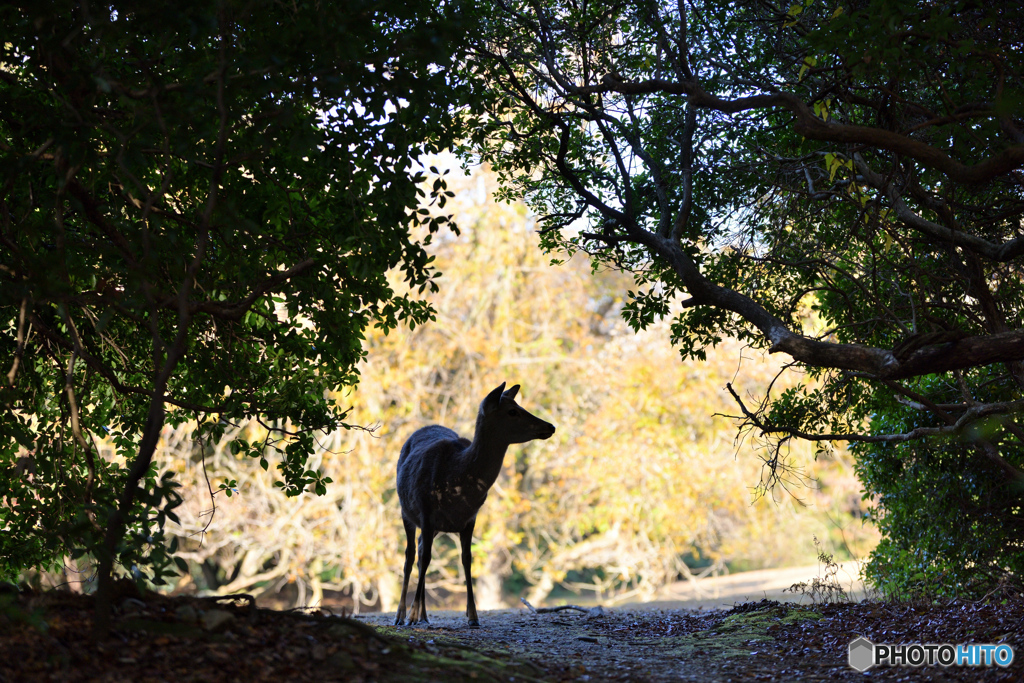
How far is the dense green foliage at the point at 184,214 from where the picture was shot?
4.63 meters

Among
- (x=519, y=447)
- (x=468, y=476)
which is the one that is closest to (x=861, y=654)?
(x=468, y=476)

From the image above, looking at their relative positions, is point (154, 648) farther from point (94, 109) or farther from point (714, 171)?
point (714, 171)

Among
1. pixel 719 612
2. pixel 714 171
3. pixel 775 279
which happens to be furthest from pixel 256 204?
pixel 719 612

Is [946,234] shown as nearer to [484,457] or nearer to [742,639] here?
[742,639]

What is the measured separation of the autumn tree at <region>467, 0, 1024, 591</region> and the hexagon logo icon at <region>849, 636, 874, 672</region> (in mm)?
1655

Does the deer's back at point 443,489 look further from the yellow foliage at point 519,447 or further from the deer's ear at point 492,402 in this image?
the yellow foliage at point 519,447

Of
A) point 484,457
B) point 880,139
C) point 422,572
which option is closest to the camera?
point 880,139

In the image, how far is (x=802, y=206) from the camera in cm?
844

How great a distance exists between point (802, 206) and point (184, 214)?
6.04 meters

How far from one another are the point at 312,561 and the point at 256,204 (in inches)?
497

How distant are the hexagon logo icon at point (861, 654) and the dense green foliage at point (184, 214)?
4273 mm

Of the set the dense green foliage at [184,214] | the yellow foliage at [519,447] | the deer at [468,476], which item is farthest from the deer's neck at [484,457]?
the yellow foliage at [519,447]

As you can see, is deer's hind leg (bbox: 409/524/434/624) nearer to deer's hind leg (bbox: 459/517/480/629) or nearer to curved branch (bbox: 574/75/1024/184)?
deer's hind leg (bbox: 459/517/480/629)

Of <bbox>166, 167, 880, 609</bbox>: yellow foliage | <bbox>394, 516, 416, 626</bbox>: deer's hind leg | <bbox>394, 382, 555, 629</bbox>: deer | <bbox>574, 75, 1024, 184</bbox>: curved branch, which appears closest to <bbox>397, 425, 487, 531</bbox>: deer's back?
<bbox>394, 382, 555, 629</bbox>: deer
